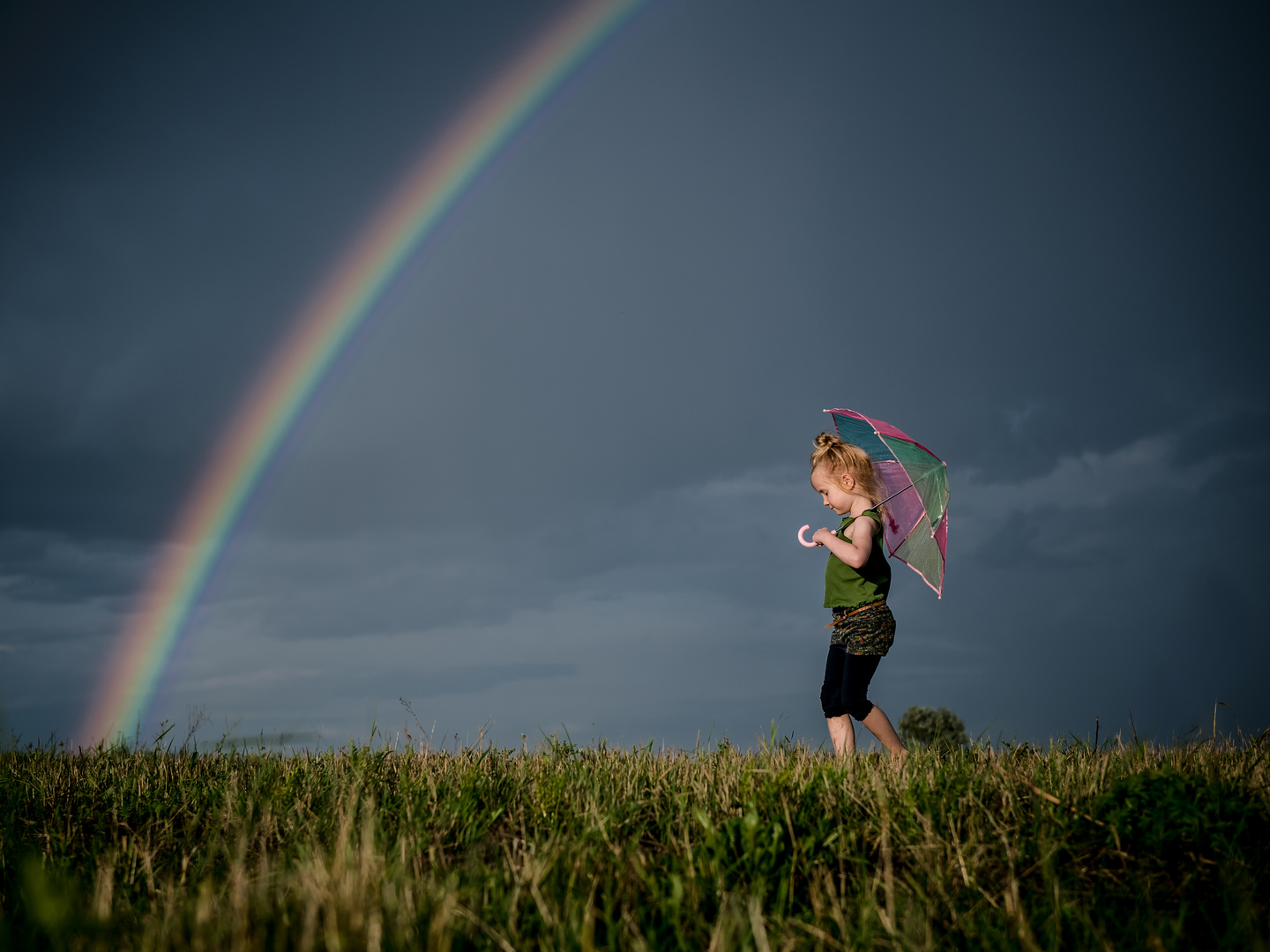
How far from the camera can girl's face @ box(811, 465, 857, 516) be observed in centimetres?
664

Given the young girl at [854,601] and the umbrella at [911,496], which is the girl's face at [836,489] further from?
the umbrella at [911,496]

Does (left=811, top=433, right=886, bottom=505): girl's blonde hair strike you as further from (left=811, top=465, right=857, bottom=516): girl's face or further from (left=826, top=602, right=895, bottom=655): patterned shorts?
(left=826, top=602, right=895, bottom=655): patterned shorts

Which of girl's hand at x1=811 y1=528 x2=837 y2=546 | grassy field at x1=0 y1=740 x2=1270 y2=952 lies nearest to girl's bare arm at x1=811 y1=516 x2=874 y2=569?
girl's hand at x1=811 y1=528 x2=837 y2=546

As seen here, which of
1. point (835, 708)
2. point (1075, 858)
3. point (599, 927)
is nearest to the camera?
point (599, 927)

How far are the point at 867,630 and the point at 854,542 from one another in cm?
70

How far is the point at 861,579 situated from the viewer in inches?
253

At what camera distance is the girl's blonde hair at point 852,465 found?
6.69 m

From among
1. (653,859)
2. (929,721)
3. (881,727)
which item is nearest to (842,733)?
(881,727)

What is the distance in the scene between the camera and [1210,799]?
334 centimetres

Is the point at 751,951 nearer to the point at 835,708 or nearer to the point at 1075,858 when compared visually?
the point at 1075,858

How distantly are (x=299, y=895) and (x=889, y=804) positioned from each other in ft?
8.35

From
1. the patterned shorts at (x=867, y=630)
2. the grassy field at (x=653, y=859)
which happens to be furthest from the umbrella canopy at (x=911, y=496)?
the grassy field at (x=653, y=859)

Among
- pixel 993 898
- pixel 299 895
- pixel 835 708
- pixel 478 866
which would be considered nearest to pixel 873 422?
pixel 835 708

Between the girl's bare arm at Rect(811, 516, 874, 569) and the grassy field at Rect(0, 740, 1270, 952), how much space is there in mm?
1644
